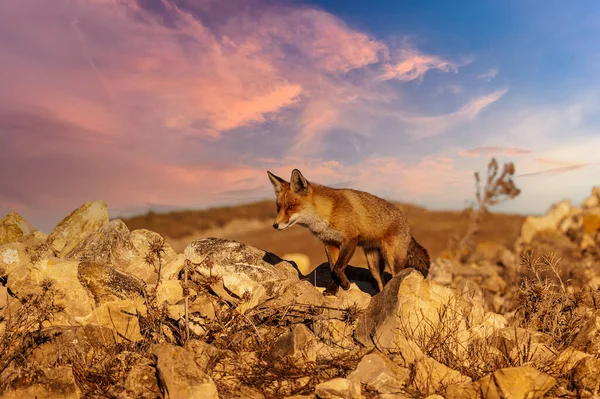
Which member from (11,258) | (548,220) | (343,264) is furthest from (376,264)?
(548,220)

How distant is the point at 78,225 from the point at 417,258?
19.3 feet

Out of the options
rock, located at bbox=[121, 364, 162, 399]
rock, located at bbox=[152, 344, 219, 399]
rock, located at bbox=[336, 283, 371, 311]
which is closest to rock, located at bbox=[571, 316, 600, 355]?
rock, located at bbox=[336, 283, 371, 311]

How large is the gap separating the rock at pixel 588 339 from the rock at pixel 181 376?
4.37 m

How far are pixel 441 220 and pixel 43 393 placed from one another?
29.3 meters

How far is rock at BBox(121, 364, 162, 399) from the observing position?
4.74m

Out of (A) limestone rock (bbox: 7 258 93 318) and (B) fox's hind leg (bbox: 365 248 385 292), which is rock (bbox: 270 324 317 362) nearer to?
(A) limestone rock (bbox: 7 258 93 318)

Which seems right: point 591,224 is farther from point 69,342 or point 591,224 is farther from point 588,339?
point 69,342

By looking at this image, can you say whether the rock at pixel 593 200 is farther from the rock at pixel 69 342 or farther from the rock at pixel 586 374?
the rock at pixel 69 342

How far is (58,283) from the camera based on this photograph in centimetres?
689

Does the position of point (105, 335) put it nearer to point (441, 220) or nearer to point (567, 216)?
point (567, 216)

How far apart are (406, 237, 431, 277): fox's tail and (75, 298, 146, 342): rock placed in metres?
4.53

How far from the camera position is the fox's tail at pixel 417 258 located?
28.6ft

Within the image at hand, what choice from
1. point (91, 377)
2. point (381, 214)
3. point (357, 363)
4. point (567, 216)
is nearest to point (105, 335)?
point (91, 377)

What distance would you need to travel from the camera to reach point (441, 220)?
31.9m
